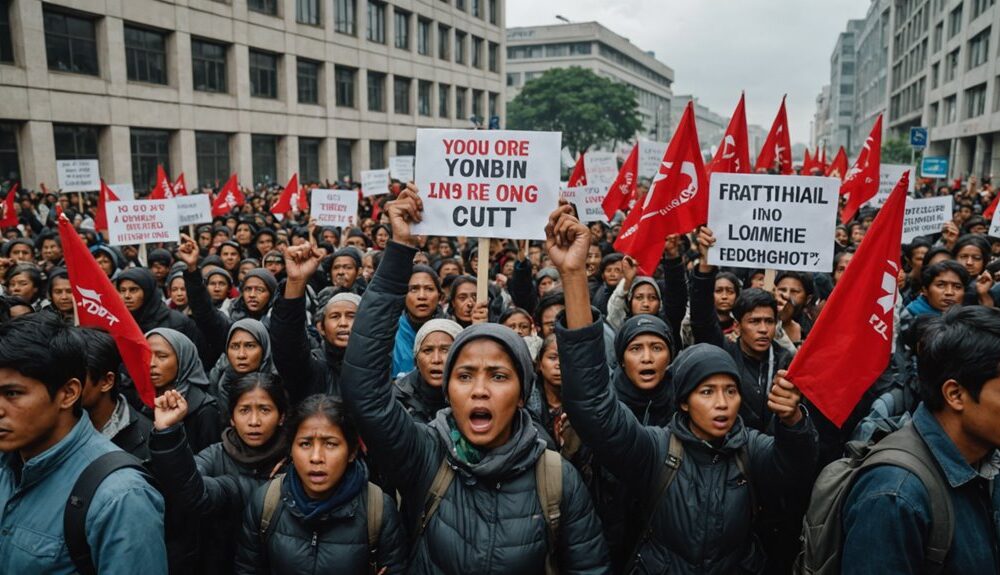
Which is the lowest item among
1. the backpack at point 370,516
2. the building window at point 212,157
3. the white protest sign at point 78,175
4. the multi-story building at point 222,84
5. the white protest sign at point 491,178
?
the backpack at point 370,516

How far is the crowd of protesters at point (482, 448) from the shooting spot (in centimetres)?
192

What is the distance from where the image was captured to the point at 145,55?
23.6 meters

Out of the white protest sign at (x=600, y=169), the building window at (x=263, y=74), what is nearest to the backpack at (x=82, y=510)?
the white protest sign at (x=600, y=169)

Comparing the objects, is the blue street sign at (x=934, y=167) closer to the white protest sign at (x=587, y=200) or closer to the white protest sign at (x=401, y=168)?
the white protest sign at (x=587, y=200)

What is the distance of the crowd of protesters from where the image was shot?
192 cm

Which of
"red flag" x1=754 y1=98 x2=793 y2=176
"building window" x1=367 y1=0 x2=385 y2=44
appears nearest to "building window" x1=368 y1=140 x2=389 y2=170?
"building window" x1=367 y1=0 x2=385 y2=44

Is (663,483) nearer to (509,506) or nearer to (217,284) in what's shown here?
(509,506)

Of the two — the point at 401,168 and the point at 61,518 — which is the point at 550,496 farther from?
the point at 401,168

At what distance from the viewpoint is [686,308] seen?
183 inches

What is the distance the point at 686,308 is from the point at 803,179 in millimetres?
1256

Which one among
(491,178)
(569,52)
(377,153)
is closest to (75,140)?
(377,153)

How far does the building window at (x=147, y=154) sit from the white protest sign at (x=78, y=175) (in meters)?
11.0

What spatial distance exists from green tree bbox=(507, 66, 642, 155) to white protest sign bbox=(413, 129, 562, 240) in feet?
188

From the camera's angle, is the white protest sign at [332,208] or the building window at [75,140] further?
the building window at [75,140]
